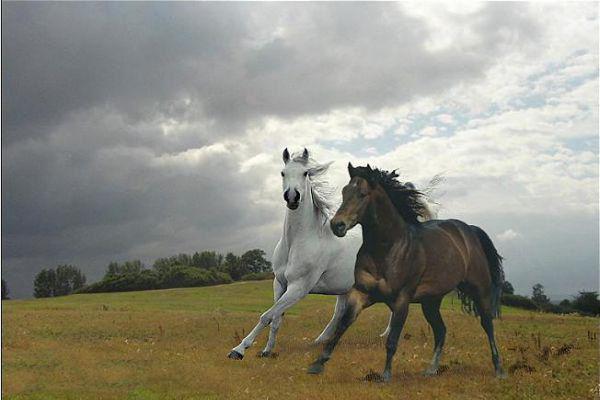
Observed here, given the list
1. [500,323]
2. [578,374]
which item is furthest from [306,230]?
[500,323]

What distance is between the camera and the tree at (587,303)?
24.7m

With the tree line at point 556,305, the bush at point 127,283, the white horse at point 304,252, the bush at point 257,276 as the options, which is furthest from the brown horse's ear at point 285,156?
the bush at point 127,283

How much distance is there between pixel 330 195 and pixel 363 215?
232cm

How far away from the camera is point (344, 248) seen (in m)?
11.5

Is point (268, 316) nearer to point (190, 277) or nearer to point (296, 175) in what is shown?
point (296, 175)

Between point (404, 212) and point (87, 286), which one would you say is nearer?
point (404, 212)

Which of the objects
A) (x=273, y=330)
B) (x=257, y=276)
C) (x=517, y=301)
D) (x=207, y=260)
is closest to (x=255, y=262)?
(x=257, y=276)

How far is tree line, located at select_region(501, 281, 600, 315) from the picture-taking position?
2491 centimetres

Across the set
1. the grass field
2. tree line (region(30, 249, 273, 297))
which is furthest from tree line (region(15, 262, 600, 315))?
the grass field

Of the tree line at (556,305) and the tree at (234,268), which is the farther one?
the tree at (234,268)

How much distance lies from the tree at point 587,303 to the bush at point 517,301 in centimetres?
190

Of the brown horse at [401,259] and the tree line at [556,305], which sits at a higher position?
the brown horse at [401,259]

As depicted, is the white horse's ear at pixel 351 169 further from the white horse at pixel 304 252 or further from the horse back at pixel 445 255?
the horse back at pixel 445 255

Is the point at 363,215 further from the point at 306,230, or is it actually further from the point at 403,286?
the point at 306,230
